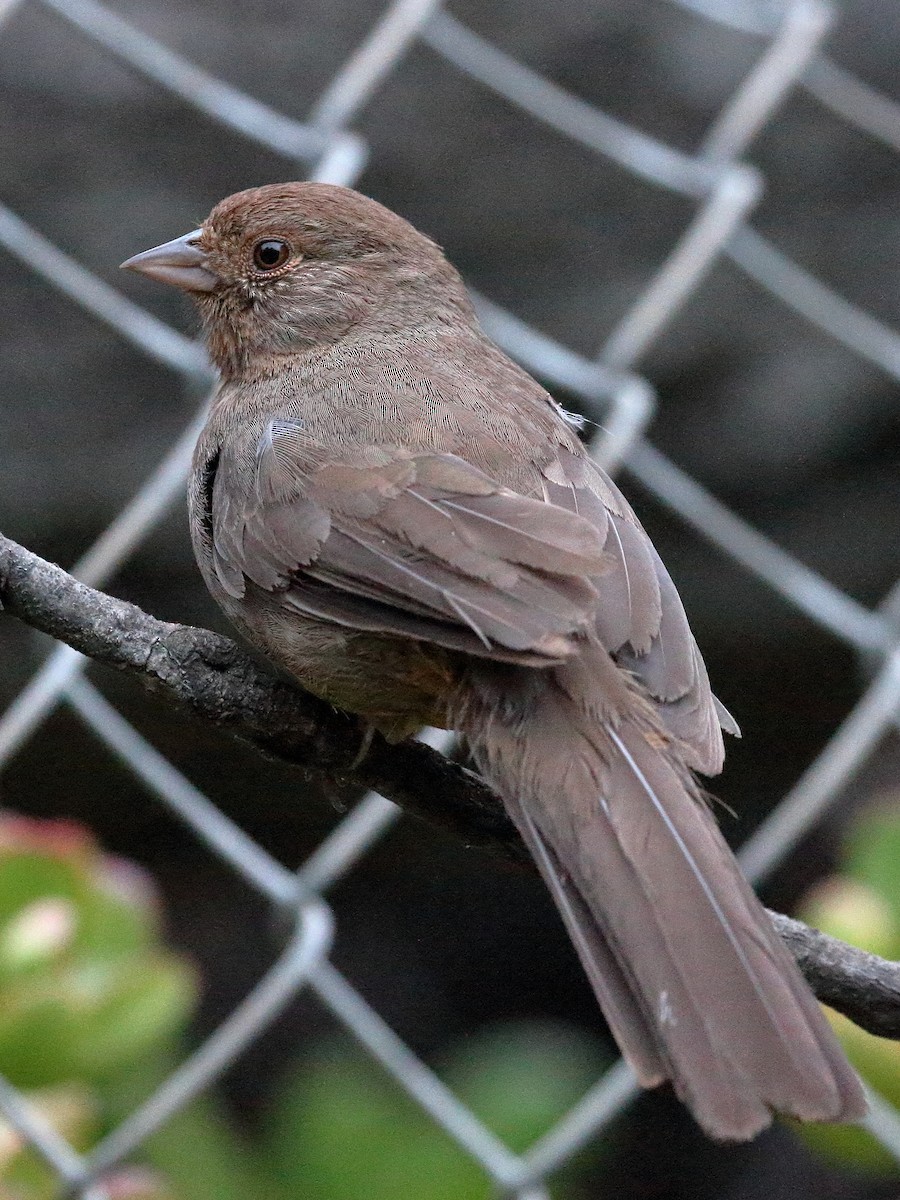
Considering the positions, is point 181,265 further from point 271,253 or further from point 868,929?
point 868,929

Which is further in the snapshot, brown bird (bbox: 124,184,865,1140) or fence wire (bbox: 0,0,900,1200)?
fence wire (bbox: 0,0,900,1200)

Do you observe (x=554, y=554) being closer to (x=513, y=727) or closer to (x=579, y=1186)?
(x=513, y=727)

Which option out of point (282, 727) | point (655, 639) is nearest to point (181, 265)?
point (282, 727)

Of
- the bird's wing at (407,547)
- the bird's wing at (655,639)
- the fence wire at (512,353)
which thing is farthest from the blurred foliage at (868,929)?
the bird's wing at (407,547)

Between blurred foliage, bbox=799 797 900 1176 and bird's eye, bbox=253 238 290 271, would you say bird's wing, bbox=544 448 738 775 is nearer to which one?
blurred foliage, bbox=799 797 900 1176

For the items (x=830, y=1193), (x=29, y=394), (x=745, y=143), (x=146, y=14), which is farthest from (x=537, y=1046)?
(x=146, y=14)

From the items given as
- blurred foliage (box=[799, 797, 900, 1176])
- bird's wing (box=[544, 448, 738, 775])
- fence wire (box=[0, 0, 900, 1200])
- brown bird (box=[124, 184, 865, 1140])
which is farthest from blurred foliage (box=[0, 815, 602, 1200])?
bird's wing (box=[544, 448, 738, 775])

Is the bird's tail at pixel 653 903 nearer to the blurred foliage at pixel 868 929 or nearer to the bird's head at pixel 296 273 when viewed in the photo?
the blurred foliage at pixel 868 929

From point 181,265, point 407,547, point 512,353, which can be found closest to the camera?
point 407,547
